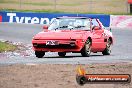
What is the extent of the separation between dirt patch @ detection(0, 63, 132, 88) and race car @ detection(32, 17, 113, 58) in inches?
147

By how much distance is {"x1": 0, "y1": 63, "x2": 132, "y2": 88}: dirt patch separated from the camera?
30.9 feet

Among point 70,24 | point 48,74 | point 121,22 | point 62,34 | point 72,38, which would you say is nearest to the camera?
point 48,74

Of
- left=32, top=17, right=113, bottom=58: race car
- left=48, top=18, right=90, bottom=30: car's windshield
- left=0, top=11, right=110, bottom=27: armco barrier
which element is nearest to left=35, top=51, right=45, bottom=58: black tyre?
left=32, top=17, right=113, bottom=58: race car

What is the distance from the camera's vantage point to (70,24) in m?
17.7

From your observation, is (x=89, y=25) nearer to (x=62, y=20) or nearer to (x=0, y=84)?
(x=62, y=20)

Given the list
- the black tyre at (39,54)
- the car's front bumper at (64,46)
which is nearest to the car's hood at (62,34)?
the car's front bumper at (64,46)

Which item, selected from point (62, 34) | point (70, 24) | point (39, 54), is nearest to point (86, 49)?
point (62, 34)

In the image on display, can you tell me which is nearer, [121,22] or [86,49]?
[86,49]

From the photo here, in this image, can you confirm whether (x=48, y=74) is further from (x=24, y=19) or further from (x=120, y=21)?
(x=24, y=19)

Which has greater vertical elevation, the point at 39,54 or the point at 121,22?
the point at 121,22

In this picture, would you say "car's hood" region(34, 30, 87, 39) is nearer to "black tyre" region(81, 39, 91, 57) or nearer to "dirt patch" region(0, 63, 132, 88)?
"black tyre" region(81, 39, 91, 57)

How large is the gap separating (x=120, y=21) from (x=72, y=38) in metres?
20.0

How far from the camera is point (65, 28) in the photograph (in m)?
17.4

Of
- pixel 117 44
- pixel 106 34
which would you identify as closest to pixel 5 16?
pixel 117 44
